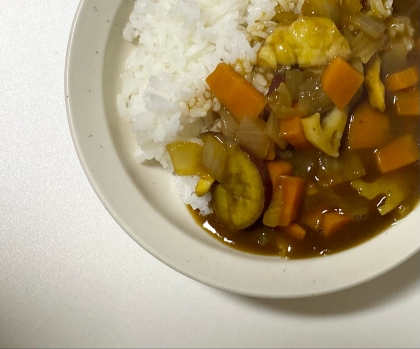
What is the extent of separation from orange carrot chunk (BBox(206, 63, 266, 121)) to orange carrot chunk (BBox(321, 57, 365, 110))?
0.88 ft

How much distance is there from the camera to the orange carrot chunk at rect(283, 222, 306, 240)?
1.68 m

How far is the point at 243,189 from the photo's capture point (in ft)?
5.42

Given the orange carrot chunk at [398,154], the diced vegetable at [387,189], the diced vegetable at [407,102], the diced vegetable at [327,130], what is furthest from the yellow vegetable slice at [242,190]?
the diced vegetable at [407,102]

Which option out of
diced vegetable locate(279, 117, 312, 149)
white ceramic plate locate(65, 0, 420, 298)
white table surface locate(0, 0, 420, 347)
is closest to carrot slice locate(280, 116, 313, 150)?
diced vegetable locate(279, 117, 312, 149)

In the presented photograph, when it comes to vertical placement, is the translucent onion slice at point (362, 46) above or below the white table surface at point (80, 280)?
above

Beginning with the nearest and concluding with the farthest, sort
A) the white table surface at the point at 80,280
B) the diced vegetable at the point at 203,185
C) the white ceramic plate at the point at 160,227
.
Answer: the white ceramic plate at the point at 160,227 < the diced vegetable at the point at 203,185 < the white table surface at the point at 80,280

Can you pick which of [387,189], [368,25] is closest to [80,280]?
[387,189]

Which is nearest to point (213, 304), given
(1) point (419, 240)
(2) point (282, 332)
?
(2) point (282, 332)

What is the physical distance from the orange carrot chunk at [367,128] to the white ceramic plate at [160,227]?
34 centimetres

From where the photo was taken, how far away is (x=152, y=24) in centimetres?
193

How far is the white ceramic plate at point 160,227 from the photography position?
1.52 meters

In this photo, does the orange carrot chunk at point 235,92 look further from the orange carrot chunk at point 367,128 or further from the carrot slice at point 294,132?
the orange carrot chunk at point 367,128

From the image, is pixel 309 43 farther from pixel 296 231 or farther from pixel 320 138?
pixel 296 231

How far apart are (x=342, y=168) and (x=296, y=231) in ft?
1.07
